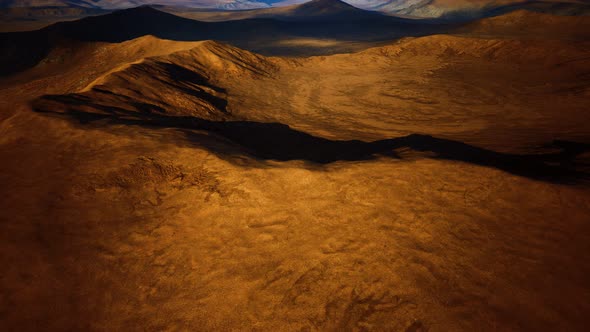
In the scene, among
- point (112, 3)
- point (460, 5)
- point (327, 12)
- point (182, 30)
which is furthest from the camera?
point (112, 3)

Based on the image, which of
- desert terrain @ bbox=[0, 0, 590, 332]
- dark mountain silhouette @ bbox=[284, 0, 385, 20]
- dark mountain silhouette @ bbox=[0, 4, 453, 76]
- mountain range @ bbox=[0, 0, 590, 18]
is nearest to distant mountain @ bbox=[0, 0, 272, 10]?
mountain range @ bbox=[0, 0, 590, 18]

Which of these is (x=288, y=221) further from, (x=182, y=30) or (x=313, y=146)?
(x=182, y=30)

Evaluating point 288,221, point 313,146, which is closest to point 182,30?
point 313,146

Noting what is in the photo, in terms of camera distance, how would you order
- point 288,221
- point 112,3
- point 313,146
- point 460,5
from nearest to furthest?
point 288,221
point 313,146
point 460,5
point 112,3

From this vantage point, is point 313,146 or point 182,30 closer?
point 313,146

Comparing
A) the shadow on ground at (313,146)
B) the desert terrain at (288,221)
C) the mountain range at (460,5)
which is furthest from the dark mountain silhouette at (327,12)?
the desert terrain at (288,221)

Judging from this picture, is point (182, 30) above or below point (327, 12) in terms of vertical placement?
below

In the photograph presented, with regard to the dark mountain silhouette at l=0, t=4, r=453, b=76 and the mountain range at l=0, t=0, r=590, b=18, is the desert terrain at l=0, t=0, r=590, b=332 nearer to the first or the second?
the dark mountain silhouette at l=0, t=4, r=453, b=76

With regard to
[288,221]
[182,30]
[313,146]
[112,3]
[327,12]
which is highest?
[112,3]

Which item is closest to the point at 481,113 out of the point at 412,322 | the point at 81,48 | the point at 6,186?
the point at 412,322
